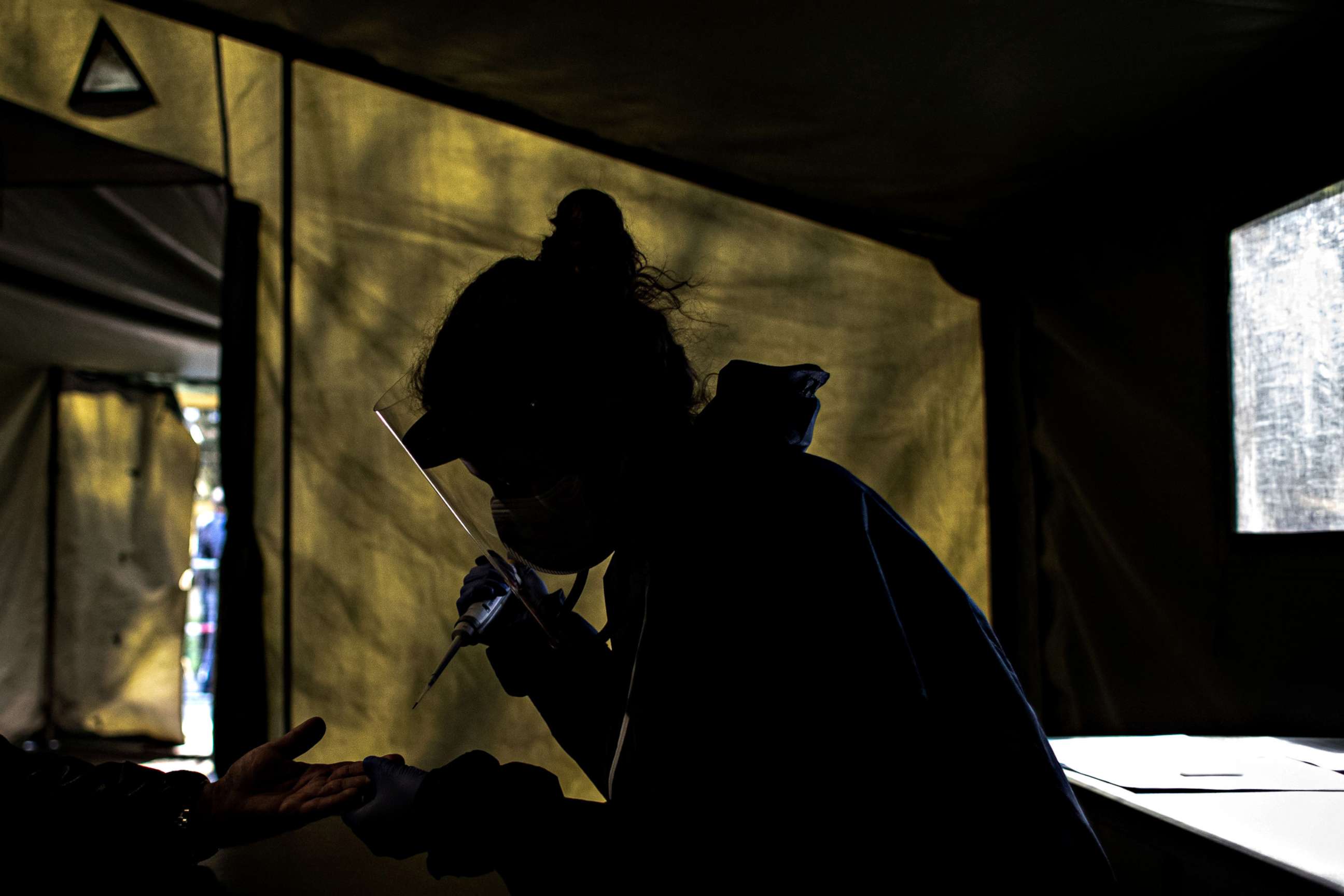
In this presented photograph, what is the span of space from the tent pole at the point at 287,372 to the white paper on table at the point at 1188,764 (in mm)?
1610

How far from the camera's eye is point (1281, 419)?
1252mm

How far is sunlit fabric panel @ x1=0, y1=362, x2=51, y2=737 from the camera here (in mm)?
3562

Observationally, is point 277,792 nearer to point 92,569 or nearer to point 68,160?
point 68,160

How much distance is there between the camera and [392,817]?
0.90m

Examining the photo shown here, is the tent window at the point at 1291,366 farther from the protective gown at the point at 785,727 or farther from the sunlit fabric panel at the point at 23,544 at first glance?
the sunlit fabric panel at the point at 23,544

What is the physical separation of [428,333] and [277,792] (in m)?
1.01

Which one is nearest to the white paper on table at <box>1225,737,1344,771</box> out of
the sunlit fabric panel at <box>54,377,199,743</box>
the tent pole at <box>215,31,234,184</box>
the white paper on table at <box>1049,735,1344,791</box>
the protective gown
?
the white paper on table at <box>1049,735,1344,791</box>

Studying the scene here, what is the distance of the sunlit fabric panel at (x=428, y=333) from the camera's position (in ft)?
6.01

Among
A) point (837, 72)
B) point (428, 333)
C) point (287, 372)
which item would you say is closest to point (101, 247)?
point (287, 372)

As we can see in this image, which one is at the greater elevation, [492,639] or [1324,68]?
[1324,68]

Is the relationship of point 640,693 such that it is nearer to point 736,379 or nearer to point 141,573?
point 736,379

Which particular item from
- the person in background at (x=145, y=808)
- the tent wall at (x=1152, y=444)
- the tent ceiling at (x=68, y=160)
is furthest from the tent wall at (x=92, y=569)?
the tent wall at (x=1152, y=444)

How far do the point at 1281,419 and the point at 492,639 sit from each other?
4.05 feet

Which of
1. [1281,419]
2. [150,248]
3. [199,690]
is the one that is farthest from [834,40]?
[199,690]
